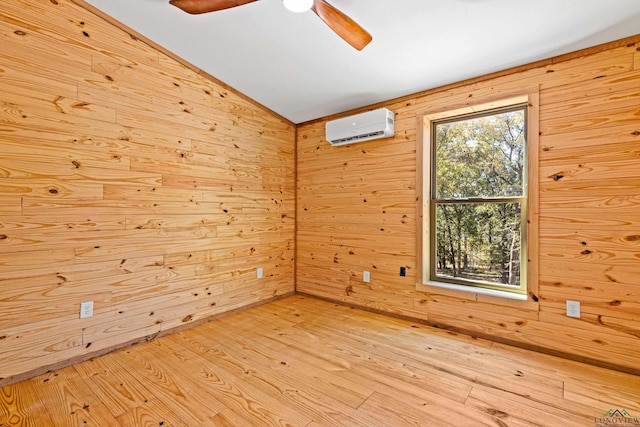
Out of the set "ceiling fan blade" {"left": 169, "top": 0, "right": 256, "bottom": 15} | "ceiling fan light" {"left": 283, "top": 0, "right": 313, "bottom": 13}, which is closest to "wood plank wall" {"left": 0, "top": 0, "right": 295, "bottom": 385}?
"ceiling fan blade" {"left": 169, "top": 0, "right": 256, "bottom": 15}

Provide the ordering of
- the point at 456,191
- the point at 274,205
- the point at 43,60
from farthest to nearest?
the point at 274,205
the point at 456,191
the point at 43,60

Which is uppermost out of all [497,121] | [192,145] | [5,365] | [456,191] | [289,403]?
[497,121]

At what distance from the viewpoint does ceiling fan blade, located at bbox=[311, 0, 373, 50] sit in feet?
5.45

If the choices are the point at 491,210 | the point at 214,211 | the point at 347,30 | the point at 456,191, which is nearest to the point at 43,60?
the point at 214,211

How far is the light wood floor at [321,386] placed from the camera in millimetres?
1658

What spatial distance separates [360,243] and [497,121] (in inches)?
71.1

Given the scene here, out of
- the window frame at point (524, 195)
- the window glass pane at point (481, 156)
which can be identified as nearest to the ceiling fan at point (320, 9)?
the window frame at point (524, 195)

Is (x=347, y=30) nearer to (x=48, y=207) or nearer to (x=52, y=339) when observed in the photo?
(x=48, y=207)

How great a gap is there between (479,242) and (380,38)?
200cm

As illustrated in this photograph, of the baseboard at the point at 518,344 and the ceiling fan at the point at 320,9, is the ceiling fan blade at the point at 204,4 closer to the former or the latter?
the ceiling fan at the point at 320,9

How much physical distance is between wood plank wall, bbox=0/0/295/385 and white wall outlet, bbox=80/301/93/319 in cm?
4

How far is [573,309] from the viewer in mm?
2256

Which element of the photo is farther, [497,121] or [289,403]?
[497,121]

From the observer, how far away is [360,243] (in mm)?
3426
